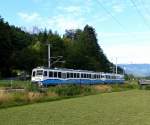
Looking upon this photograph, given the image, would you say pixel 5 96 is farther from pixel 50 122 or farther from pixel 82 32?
pixel 82 32

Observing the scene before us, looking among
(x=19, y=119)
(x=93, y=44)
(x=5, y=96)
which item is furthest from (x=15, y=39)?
(x=19, y=119)

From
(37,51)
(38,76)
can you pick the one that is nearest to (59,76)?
(38,76)

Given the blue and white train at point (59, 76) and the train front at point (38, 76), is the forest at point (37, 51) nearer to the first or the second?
the blue and white train at point (59, 76)

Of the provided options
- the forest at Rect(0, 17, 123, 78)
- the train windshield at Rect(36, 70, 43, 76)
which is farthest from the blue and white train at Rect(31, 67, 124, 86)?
the forest at Rect(0, 17, 123, 78)

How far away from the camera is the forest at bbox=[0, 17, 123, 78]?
78.8 meters

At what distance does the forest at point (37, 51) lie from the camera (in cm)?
7875

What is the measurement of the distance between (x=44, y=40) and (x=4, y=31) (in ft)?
75.9

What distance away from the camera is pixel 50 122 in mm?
15977

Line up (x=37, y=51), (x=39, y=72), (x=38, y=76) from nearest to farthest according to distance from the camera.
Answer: (x=39, y=72) < (x=38, y=76) < (x=37, y=51)

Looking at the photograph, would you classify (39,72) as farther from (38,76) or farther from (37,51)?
(37,51)

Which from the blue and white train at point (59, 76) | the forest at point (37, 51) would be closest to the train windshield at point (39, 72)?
the blue and white train at point (59, 76)

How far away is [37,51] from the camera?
85.2m

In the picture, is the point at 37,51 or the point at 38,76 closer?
the point at 38,76

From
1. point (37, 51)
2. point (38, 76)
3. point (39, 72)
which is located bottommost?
point (38, 76)
